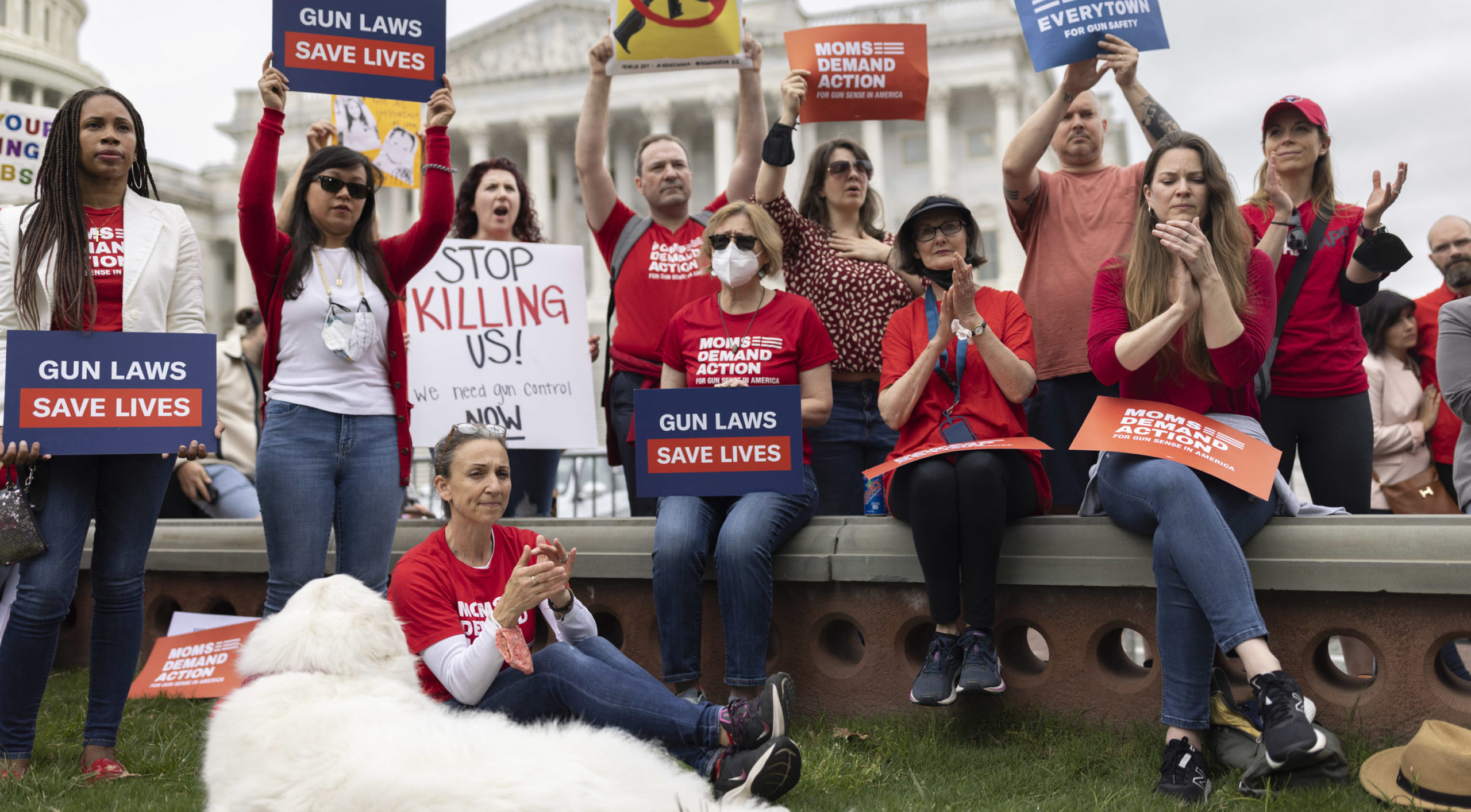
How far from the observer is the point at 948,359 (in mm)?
4441

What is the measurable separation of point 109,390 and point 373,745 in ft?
6.57

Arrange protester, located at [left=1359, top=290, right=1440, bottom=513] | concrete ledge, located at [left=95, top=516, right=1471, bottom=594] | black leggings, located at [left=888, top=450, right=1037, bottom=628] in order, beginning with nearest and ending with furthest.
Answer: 1. concrete ledge, located at [left=95, top=516, right=1471, bottom=594]
2. black leggings, located at [left=888, top=450, right=1037, bottom=628]
3. protester, located at [left=1359, top=290, right=1440, bottom=513]

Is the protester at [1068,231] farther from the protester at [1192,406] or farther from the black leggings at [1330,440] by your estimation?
the protester at [1192,406]

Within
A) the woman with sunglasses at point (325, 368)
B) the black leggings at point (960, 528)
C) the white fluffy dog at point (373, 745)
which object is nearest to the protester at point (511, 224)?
the woman with sunglasses at point (325, 368)

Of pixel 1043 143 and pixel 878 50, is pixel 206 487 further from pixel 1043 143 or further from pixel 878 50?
pixel 1043 143

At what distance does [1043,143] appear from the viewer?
4.90m

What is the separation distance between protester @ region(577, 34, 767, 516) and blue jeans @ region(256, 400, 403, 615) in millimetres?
1339

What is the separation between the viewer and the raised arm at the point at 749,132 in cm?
567

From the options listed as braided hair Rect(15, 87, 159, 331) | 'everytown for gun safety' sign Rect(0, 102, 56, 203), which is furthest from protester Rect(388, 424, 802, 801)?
'everytown for gun safety' sign Rect(0, 102, 56, 203)

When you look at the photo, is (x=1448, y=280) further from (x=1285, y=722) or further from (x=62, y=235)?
(x=62, y=235)

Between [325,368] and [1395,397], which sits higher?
[325,368]

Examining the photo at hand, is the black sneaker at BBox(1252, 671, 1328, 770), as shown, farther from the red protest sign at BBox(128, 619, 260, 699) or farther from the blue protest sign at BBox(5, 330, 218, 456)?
the red protest sign at BBox(128, 619, 260, 699)

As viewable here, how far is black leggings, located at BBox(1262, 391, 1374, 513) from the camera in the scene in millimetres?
4551

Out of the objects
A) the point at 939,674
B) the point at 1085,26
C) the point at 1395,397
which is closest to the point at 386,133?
the point at 1085,26
